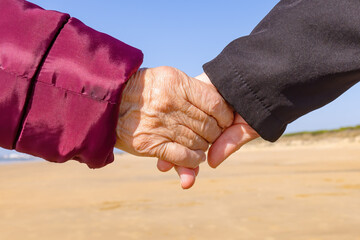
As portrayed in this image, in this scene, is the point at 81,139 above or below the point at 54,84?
below

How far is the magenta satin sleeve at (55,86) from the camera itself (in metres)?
1.37

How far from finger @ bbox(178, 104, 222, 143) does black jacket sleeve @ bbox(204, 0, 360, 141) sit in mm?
191

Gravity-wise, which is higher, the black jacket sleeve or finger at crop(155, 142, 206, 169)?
the black jacket sleeve

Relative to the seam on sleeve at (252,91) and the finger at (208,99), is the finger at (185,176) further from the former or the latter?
the seam on sleeve at (252,91)

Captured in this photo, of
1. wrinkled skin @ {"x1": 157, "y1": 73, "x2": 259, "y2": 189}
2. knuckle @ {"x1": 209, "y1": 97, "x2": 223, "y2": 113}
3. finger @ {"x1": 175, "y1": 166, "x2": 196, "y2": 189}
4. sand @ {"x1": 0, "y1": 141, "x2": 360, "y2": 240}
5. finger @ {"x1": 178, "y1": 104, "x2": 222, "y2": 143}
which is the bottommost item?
sand @ {"x1": 0, "y1": 141, "x2": 360, "y2": 240}

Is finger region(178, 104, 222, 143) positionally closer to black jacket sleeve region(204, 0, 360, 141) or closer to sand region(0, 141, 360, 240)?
black jacket sleeve region(204, 0, 360, 141)

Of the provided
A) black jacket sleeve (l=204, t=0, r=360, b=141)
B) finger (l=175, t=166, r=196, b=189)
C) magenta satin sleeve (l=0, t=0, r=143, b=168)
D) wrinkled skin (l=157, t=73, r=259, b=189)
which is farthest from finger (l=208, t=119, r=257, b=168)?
magenta satin sleeve (l=0, t=0, r=143, b=168)

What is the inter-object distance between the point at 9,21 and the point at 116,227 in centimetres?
226

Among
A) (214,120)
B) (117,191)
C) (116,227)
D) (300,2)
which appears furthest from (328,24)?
(117,191)

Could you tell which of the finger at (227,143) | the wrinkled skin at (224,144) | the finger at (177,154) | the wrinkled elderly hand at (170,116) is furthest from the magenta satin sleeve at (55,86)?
the finger at (227,143)

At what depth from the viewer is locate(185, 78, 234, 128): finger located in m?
1.78

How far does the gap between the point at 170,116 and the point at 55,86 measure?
21.6 inches

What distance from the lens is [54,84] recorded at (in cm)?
139

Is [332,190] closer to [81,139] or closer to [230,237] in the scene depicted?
[230,237]
